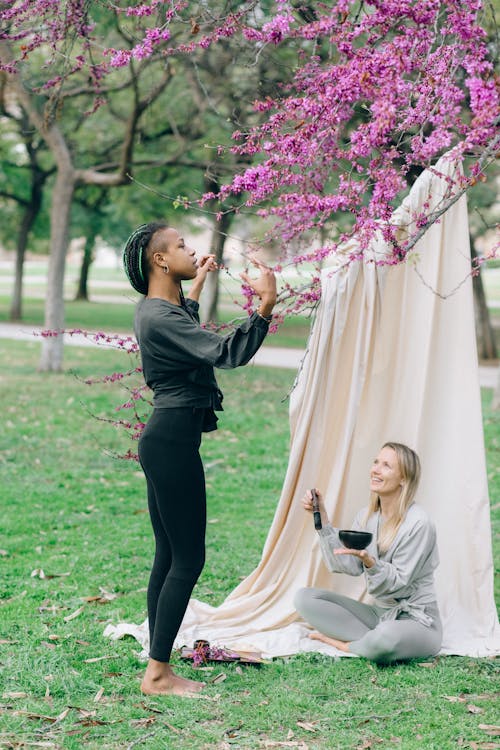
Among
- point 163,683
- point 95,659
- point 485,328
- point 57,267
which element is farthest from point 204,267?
point 485,328

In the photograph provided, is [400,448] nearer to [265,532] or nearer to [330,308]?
[330,308]

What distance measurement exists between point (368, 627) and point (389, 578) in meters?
0.44

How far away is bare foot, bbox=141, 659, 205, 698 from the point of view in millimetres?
4004

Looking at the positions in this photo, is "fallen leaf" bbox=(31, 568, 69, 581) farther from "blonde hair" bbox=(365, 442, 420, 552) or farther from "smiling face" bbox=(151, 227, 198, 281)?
"smiling face" bbox=(151, 227, 198, 281)

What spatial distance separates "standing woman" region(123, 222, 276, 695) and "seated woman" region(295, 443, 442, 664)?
0.76 metres

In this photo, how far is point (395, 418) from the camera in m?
5.10

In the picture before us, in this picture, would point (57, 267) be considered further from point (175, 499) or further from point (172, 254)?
point (175, 499)

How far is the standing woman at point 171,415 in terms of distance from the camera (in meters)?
3.83

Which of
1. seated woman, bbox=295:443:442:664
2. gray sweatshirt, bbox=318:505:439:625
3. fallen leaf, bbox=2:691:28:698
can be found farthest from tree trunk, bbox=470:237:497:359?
fallen leaf, bbox=2:691:28:698

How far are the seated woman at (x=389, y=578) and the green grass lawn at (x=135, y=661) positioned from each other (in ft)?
0.44

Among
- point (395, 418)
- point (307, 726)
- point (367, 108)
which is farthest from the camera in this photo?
point (395, 418)

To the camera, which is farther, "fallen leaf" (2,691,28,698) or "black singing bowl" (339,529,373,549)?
"black singing bowl" (339,529,373,549)

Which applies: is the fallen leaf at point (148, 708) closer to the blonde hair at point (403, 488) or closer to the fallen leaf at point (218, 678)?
the fallen leaf at point (218, 678)

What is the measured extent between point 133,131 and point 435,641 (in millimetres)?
10666
